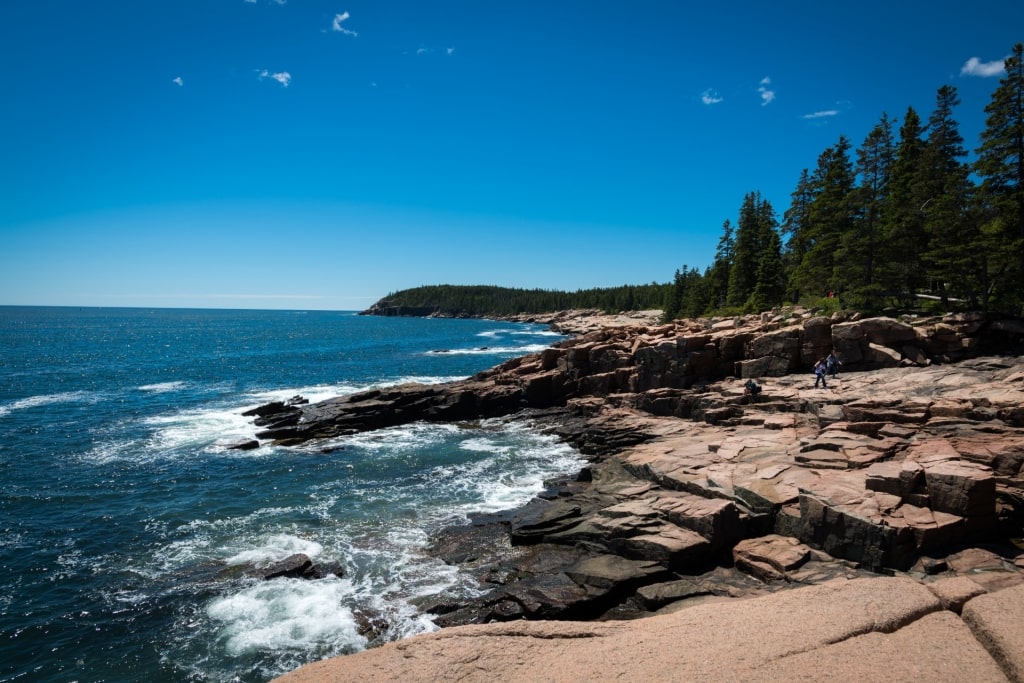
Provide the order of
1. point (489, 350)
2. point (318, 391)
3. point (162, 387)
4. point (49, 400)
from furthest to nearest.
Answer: point (489, 350), point (162, 387), point (318, 391), point (49, 400)

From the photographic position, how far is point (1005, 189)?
26.4 meters

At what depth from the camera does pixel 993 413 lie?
1814cm

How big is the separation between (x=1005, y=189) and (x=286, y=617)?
37.9m

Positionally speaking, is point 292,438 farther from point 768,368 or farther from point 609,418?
point 768,368

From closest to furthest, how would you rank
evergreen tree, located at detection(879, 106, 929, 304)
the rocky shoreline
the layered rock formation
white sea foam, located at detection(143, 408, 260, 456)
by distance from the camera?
1. the layered rock formation
2. the rocky shoreline
3. white sea foam, located at detection(143, 408, 260, 456)
4. evergreen tree, located at detection(879, 106, 929, 304)

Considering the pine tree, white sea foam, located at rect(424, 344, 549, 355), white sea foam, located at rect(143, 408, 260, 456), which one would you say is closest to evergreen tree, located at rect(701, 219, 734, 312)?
the pine tree

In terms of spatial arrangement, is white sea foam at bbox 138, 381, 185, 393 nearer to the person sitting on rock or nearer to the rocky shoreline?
the rocky shoreline

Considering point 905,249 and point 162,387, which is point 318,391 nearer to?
point 162,387

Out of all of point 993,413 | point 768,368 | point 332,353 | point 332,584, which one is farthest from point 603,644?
point 332,353

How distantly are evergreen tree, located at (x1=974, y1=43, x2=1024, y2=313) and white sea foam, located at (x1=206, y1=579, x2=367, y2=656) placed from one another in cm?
3367

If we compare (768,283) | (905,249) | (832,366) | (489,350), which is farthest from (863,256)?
(489,350)

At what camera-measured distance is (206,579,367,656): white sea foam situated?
12.4m

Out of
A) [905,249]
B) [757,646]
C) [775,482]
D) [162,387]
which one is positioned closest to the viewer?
[757,646]

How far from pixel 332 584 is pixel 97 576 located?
791 centimetres
